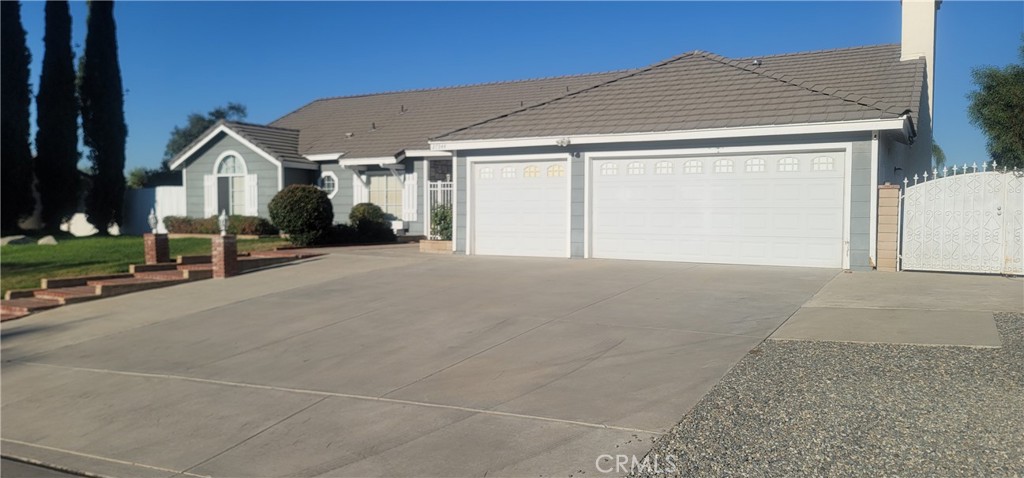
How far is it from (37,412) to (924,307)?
1026 centimetres

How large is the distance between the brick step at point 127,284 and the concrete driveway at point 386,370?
1.17 ft

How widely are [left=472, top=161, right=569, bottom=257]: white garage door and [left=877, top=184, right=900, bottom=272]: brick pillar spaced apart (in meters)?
6.05

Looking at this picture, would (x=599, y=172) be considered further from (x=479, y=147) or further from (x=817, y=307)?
(x=817, y=307)

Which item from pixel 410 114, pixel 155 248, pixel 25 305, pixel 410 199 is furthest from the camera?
pixel 410 114

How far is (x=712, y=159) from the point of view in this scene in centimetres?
1488

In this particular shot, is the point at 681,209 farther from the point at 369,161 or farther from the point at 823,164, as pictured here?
the point at 369,161

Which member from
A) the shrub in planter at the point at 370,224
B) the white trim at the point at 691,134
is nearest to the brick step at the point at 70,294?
the white trim at the point at 691,134

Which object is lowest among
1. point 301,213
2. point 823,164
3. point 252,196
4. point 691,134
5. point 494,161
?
point 301,213

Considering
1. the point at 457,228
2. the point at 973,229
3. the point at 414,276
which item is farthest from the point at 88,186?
the point at 973,229

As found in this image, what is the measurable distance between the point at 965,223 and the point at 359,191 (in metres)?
16.6

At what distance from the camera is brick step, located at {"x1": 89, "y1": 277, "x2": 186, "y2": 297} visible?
14.2 m

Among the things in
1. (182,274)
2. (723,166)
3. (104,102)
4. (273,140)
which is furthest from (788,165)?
(104,102)

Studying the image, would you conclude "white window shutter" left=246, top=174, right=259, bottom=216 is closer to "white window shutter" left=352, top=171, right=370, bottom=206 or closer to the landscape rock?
"white window shutter" left=352, top=171, right=370, bottom=206

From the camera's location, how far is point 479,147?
17203 millimetres
